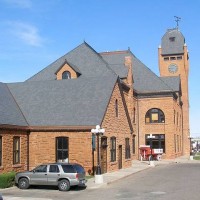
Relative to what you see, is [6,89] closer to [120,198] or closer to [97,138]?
[97,138]

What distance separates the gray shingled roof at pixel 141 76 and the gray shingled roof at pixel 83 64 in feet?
14.6

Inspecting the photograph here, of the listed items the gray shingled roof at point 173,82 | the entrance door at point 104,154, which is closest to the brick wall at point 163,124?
the gray shingled roof at point 173,82

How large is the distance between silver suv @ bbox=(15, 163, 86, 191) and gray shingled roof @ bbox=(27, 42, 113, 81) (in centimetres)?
2275

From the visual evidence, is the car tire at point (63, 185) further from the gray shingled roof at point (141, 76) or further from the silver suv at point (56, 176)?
the gray shingled roof at point (141, 76)

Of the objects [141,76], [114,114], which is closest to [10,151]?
[114,114]

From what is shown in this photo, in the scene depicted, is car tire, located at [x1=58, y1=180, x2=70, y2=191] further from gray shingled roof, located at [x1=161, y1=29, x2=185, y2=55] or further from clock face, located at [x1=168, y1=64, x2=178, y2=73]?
gray shingled roof, located at [x1=161, y1=29, x2=185, y2=55]

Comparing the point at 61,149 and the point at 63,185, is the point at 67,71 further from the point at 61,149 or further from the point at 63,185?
the point at 63,185

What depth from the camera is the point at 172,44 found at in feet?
230

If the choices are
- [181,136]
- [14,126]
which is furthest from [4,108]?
[181,136]

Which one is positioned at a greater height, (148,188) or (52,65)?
(52,65)

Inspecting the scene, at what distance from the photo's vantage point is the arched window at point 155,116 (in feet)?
173

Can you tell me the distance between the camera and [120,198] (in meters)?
18.4

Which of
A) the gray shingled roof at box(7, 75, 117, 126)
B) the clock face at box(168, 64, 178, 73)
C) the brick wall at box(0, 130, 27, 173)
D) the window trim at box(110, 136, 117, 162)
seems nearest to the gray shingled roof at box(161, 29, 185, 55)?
the clock face at box(168, 64, 178, 73)

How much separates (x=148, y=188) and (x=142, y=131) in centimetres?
3132
